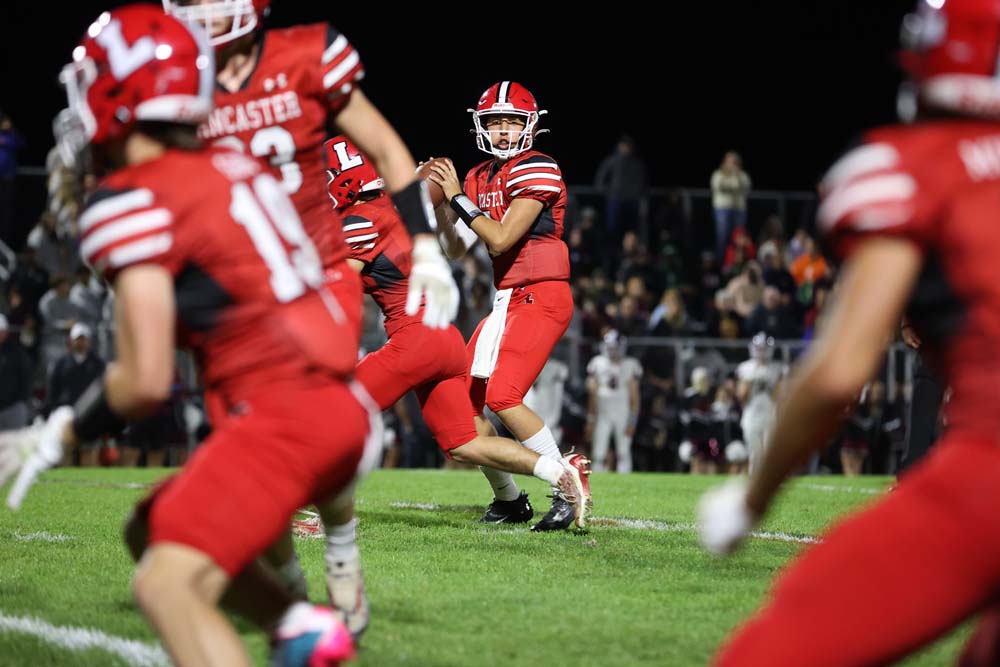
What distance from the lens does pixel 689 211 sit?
1872cm

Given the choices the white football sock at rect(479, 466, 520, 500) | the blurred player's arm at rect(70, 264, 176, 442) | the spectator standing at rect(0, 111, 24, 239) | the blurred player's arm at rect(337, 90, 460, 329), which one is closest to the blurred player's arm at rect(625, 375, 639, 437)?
the white football sock at rect(479, 466, 520, 500)

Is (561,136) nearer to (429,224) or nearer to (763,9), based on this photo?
(763,9)

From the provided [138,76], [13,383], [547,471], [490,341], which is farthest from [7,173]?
[138,76]

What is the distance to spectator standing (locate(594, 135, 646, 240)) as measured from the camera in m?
17.9

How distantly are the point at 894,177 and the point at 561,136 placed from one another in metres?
22.8

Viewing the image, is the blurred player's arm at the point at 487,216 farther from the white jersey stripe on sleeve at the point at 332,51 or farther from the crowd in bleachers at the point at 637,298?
the crowd in bleachers at the point at 637,298

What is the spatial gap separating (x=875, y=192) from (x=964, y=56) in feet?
1.02

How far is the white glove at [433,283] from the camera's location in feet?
12.5

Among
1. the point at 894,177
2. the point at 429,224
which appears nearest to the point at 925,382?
the point at 429,224

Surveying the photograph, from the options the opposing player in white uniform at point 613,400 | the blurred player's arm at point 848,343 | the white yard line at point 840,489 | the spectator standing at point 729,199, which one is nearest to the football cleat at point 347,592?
the blurred player's arm at point 848,343

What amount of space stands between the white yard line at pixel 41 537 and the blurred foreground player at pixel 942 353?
15.4 ft

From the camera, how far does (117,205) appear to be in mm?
2689

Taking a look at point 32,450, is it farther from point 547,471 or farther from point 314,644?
point 547,471

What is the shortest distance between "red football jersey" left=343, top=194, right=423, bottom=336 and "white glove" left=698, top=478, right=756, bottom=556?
13.7 ft
